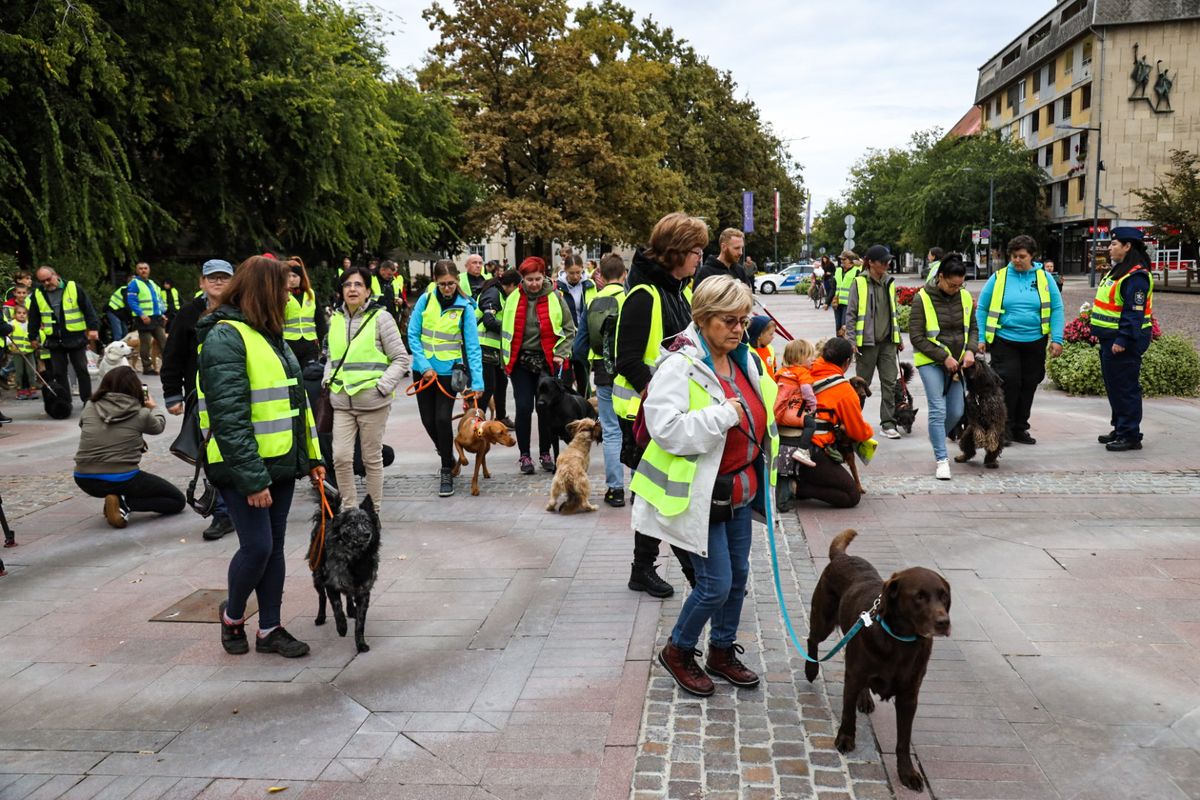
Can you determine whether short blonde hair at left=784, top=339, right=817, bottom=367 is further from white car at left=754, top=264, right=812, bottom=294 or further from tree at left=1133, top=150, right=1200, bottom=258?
white car at left=754, top=264, right=812, bottom=294

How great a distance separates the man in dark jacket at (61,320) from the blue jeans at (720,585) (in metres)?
11.3

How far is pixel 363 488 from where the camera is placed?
812 centimetres

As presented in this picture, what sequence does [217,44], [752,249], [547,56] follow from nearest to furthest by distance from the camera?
[217,44], [547,56], [752,249]

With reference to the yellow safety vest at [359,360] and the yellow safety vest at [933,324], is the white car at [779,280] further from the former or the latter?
the yellow safety vest at [359,360]

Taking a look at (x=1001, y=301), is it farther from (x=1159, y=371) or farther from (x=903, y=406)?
(x=1159, y=371)

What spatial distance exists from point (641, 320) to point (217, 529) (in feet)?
12.7

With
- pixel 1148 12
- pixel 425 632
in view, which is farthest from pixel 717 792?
pixel 1148 12

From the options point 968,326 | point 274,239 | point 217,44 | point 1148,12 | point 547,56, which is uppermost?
point 1148,12

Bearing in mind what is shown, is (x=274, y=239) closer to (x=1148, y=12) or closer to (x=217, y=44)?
(x=217, y=44)

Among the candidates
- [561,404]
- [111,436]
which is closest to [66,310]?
[111,436]

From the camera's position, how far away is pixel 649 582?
17.8 feet

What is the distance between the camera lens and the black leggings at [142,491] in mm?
7285

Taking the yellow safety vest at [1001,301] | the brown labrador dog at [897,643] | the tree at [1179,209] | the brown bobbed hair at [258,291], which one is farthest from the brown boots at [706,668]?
the tree at [1179,209]

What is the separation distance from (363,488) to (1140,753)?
6.11 metres
